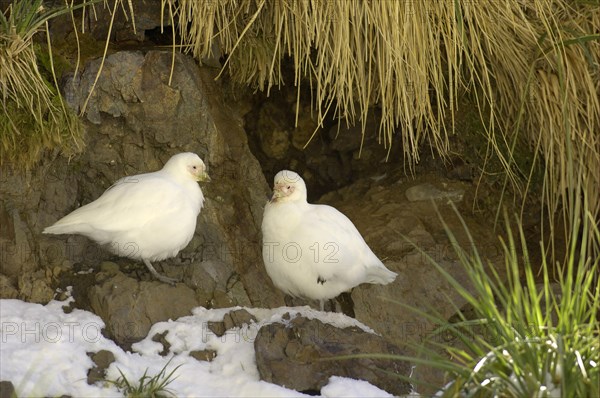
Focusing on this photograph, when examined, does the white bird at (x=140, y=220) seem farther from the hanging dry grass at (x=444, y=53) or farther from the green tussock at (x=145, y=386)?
the green tussock at (x=145, y=386)

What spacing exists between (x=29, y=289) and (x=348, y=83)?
85.3 inches

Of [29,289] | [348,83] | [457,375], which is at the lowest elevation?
[29,289]

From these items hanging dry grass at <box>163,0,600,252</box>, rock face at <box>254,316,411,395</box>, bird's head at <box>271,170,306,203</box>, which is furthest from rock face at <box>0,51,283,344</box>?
rock face at <box>254,316,411,395</box>

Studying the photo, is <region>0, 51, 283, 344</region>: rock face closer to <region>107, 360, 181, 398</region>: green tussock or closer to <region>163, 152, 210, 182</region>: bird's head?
<region>163, 152, 210, 182</region>: bird's head

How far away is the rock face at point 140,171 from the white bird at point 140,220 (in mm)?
197

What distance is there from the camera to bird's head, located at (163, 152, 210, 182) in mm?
5883

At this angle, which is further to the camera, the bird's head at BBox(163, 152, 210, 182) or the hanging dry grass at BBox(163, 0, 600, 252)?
the bird's head at BBox(163, 152, 210, 182)

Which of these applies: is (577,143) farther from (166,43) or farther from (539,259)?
(166,43)

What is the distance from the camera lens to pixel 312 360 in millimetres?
4730

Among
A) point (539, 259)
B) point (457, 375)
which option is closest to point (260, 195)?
point (539, 259)

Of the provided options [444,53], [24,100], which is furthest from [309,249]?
[24,100]

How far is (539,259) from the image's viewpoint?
6953mm

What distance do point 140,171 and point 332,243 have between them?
5.00ft

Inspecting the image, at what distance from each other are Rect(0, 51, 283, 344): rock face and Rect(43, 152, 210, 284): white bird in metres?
0.20
